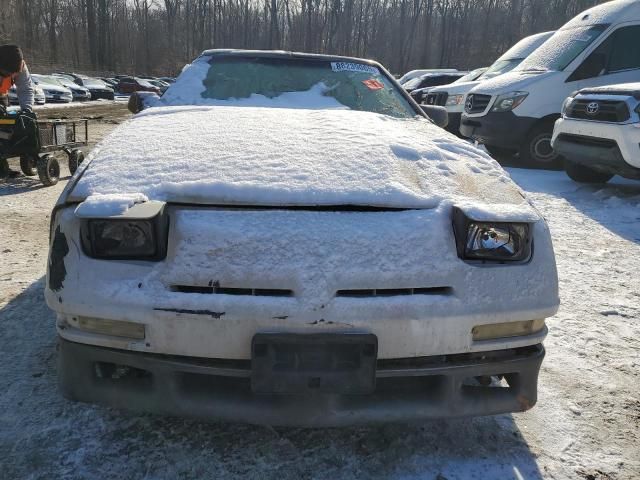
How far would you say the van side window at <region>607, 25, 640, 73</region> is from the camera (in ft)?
25.5

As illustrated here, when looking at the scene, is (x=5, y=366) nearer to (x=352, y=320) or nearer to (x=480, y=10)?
(x=352, y=320)

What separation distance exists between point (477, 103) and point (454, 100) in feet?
8.24

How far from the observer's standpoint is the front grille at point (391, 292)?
162cm

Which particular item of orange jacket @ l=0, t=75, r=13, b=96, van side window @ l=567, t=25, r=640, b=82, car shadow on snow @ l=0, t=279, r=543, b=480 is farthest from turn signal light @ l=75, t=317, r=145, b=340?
van side window @ l=567, t=25, r=640, b=82

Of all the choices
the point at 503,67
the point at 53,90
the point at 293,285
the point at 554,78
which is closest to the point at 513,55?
the point at 503,67

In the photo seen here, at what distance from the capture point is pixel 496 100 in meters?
8.52

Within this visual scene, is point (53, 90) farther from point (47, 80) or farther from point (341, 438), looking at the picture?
point (341, 438)

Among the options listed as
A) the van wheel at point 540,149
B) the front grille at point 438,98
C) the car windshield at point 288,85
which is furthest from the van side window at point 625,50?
the car windshield at point 288,85

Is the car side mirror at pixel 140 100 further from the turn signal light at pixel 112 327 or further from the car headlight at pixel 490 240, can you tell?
the car headlight at pixel 490 240

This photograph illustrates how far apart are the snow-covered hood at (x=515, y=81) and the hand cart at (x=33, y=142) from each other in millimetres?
6635

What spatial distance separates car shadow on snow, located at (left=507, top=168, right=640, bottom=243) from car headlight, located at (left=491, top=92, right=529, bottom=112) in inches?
40.9

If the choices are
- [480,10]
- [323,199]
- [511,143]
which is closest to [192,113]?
[323,199]

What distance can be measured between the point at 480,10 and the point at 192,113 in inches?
2188

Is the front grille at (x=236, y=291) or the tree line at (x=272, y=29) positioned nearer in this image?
the front grille at (x=236, y=291)
